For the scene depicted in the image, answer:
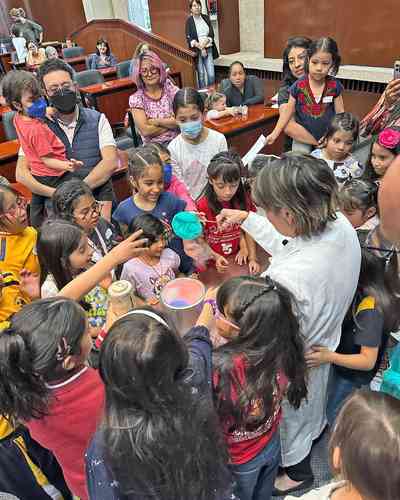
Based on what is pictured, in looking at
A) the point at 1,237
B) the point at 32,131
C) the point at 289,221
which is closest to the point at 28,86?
the point at 32,131

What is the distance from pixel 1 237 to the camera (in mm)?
1701

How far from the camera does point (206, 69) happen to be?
6.89 meters

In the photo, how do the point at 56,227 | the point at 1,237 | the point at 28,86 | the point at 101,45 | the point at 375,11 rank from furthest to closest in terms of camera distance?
the point at 101,45
the point at 375,11
the point at 28,86
the point at 1,237
the point at 56,227

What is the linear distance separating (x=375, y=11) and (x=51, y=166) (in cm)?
490

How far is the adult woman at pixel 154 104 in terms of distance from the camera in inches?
107

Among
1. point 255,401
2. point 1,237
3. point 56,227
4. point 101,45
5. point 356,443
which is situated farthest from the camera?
point 101,45

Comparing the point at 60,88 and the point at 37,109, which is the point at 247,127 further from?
the point at 37,109

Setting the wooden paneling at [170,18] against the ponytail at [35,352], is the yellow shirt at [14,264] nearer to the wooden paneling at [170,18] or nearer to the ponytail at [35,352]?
the ponytail at [35,352]

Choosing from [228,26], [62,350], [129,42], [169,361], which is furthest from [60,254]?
[129,42]

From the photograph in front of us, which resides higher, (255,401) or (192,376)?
(192,376)

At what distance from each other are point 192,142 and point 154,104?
1.74ft

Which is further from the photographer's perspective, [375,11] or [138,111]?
[375,11]

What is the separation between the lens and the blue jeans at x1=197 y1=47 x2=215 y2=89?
6.77 metres

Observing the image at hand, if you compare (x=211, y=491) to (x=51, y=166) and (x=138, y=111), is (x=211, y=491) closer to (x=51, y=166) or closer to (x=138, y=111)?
(x=51, y=166)
